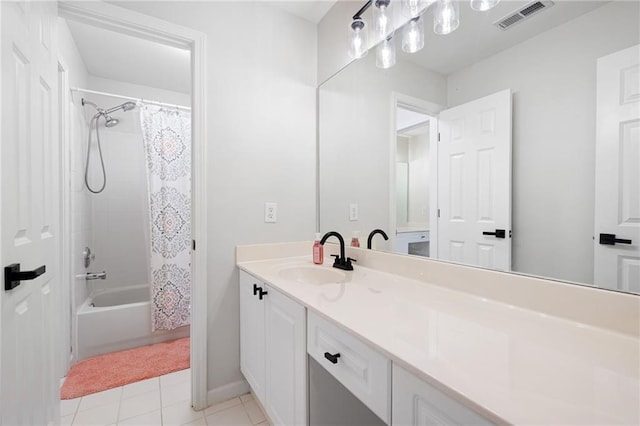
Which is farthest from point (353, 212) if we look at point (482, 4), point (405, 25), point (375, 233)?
point (482, 4)

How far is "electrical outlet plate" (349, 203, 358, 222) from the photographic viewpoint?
69.1 inches

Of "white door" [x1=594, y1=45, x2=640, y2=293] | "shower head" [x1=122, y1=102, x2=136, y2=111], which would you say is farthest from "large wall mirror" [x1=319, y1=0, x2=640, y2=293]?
"shower head" [x1=122, y1=102, x2=136, y2=111]

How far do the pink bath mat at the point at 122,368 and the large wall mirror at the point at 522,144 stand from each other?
1.76m

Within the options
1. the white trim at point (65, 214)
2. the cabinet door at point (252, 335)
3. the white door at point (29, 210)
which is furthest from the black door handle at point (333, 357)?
the white trim at point (65, 214)

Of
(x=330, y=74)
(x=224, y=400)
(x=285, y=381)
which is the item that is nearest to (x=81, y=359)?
(x=224, y=400)

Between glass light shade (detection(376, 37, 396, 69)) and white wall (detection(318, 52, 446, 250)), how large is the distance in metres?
0.03

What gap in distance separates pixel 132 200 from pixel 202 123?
190 cm

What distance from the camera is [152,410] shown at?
155cm

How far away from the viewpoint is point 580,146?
0.84 meters

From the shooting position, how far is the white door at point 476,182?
1.01 metres

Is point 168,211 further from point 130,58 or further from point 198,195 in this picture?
point 130,58

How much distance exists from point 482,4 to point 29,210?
1809 millimetres

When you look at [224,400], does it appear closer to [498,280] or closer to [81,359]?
[81,359]

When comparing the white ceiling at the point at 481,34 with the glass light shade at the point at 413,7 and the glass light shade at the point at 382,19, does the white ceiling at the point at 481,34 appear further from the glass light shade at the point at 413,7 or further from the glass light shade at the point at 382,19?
the glass light shade at the point at 382,19
